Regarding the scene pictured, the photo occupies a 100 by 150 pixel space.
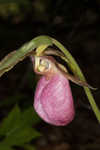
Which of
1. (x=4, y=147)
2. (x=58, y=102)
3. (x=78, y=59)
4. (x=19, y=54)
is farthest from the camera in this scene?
(x=78, y=59)

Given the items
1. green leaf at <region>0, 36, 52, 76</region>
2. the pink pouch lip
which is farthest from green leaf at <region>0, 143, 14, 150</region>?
green leaf at <region>0, 36, 52, 76</region>

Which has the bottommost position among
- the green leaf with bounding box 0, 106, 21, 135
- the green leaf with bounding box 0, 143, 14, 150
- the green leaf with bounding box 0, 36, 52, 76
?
the green leaf with bounding box 0, 143, 14, 150

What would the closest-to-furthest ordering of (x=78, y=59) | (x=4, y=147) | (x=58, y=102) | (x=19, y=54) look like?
(x=19, y=54) < (x=58, y=102) < (x=4, y=147) < (x=78, y=59)

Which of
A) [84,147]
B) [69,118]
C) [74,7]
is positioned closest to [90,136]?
[84,147]

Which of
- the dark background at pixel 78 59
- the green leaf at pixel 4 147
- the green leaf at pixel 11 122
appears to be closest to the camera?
the green leaf at pixel 4 147

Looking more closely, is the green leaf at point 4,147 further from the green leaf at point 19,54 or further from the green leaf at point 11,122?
the green leaf at point 19,54

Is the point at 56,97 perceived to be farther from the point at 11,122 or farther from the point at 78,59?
the point at 78,59

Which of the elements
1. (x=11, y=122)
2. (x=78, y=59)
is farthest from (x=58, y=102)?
(x=78, y=59)

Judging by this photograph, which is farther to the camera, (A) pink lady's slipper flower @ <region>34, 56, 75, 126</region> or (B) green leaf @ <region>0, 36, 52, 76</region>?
(A) pink lady's slipper flower @ <region>34, 56, 75, 126</region>

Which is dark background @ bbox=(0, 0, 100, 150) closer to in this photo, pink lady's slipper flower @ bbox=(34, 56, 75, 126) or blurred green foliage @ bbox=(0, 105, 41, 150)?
blurred green foliage @ bbox=(0, 105, 41, 150)

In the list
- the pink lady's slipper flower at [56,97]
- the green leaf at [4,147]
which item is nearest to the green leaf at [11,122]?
the green leaf at [4,147]
